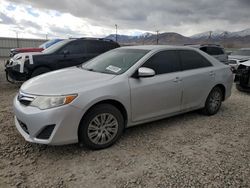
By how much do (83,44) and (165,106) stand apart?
16.9 ft

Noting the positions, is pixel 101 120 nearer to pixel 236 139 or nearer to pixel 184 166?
pixel 184 166

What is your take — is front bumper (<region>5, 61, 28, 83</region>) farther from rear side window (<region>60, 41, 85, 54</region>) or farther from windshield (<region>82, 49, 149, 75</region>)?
windshield (<region>82, 49, 149, 75</region>)

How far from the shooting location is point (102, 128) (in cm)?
330

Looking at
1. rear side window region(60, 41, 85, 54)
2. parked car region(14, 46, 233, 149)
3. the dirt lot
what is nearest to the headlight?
parked car region(14, 46, 233, 149)

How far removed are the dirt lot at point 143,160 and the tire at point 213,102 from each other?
631 millimetres

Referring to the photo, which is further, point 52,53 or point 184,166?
point 52,53

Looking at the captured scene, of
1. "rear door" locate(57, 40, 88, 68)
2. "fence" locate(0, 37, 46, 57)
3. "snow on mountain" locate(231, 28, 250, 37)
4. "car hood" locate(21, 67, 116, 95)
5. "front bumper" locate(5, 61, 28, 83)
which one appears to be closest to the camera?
"car hood" locate(21, 67, 116, 95)

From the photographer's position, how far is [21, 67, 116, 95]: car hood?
307 cm

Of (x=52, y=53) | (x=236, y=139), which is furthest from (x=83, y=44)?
(x=236, y=139)

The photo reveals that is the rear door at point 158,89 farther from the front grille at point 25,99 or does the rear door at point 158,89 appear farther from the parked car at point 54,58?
the parked car at point 54,58

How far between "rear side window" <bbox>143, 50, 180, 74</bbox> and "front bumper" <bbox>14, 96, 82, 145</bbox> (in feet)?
4.95

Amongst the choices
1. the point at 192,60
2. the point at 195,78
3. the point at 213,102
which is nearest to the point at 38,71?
the point at 192,60

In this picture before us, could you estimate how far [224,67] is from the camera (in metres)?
5.11

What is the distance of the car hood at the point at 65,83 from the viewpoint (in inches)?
121
